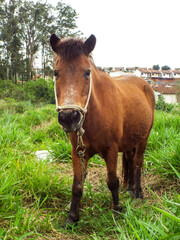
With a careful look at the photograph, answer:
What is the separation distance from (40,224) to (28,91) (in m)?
20.4

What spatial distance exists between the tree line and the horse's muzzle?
28169 mm

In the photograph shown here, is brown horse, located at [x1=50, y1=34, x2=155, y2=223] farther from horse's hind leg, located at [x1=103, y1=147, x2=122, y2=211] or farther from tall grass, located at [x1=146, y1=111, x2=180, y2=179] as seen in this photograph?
tall grass, located at [x1=146, y1=111, x2=180, y2=179]

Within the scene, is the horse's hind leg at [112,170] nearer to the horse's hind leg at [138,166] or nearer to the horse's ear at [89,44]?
the horse's hind leg at [138,166]

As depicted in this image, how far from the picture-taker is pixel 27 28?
32.1 m

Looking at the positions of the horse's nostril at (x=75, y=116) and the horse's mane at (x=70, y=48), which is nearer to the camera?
the horse's nostril at (x=75, y=116)

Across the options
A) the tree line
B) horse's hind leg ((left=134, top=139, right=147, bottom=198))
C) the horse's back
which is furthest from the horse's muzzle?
the tree line

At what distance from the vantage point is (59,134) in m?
6.14

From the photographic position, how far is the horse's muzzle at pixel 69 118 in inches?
69.7

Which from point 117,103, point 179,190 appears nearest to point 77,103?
point 117,103

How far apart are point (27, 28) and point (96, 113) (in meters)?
33.9

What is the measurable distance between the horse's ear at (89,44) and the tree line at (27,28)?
27.7 m

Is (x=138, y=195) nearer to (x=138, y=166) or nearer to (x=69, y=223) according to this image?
(x=138, y=166)

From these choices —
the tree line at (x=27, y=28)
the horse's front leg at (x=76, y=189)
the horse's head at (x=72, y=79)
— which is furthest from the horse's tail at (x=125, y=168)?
→ the tree line at (x=27, y=28)

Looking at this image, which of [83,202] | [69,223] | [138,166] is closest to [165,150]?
[138,166]
